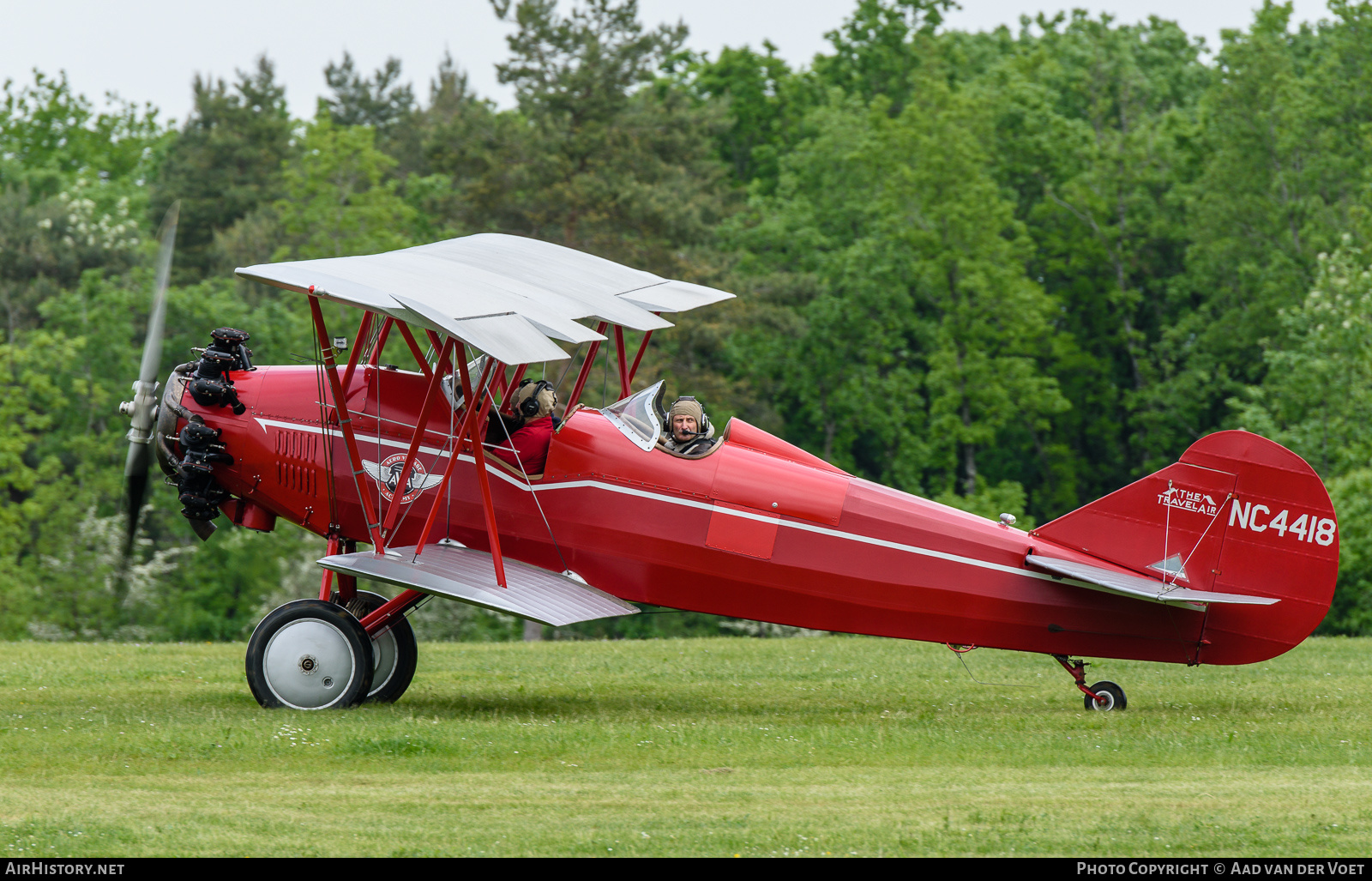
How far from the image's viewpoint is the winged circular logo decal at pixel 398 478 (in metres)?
11.4

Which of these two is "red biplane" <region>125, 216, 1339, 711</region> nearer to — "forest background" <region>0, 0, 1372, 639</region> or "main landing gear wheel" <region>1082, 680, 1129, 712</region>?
"main landing gear wheel" <region>1082, 680, 1129, 712</region>

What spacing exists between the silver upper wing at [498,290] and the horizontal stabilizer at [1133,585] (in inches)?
132

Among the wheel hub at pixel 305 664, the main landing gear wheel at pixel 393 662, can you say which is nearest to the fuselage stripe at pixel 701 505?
the main landing gear wheel at pixel 393 662

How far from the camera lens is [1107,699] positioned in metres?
11.5

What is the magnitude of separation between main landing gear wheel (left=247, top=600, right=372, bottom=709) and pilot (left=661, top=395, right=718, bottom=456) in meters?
2.67

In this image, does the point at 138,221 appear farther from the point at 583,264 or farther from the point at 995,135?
the point at 583,264

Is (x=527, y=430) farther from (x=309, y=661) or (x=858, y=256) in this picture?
(x=858, y=256)

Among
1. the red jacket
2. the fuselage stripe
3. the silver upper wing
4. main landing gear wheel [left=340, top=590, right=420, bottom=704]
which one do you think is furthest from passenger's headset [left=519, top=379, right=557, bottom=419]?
main landing gear wheel [left=340, top=590, right=420, bottom=704]

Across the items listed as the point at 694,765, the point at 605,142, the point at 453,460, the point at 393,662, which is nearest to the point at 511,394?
the point at 453,460

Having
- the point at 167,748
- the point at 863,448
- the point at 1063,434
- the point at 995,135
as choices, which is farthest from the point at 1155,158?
the point at 167,748

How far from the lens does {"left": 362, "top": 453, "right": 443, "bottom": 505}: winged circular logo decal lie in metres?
11.4

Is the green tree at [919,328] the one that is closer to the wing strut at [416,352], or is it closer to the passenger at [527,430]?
the wing strut at [416,352]

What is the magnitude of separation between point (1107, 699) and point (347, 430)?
6.00m

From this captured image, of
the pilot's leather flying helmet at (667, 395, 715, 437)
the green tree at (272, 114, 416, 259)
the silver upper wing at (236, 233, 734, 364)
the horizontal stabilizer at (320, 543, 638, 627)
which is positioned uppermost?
the green tree at (272, 114, 416, 259)
